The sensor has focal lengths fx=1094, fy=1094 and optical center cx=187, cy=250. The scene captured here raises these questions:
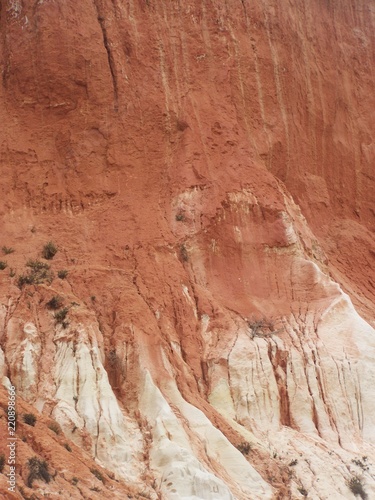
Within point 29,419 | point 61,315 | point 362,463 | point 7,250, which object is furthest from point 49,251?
point 362,463

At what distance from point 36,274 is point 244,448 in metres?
7.53

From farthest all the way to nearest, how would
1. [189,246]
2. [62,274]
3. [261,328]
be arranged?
[189,246], [261,328], [62,274]

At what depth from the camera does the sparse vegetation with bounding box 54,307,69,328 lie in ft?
92.9

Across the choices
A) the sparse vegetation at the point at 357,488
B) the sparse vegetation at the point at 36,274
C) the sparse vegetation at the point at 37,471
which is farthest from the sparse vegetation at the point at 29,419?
the sparse vegetation at the point at 357,488

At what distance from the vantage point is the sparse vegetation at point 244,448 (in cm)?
2730

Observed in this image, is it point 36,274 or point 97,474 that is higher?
point 36,274

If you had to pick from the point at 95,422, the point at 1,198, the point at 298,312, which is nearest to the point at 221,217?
the point at 298,312

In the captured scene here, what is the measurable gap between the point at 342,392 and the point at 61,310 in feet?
27.1

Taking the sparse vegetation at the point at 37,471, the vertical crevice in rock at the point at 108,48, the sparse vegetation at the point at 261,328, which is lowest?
the sparse vegetation at the point at 37,471

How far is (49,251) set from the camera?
31547 mm

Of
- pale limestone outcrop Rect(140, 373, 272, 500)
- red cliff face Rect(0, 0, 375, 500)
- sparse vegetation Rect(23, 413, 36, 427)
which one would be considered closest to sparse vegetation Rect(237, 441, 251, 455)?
red cliff face Rect(0, 0, 375, 500)

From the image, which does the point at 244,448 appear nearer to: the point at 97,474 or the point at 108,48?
the point at 97,474

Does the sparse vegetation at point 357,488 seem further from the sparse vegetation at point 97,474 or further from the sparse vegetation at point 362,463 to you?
the sparse vegetation at point 97,474

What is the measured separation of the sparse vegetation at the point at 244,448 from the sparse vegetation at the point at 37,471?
739 cm
